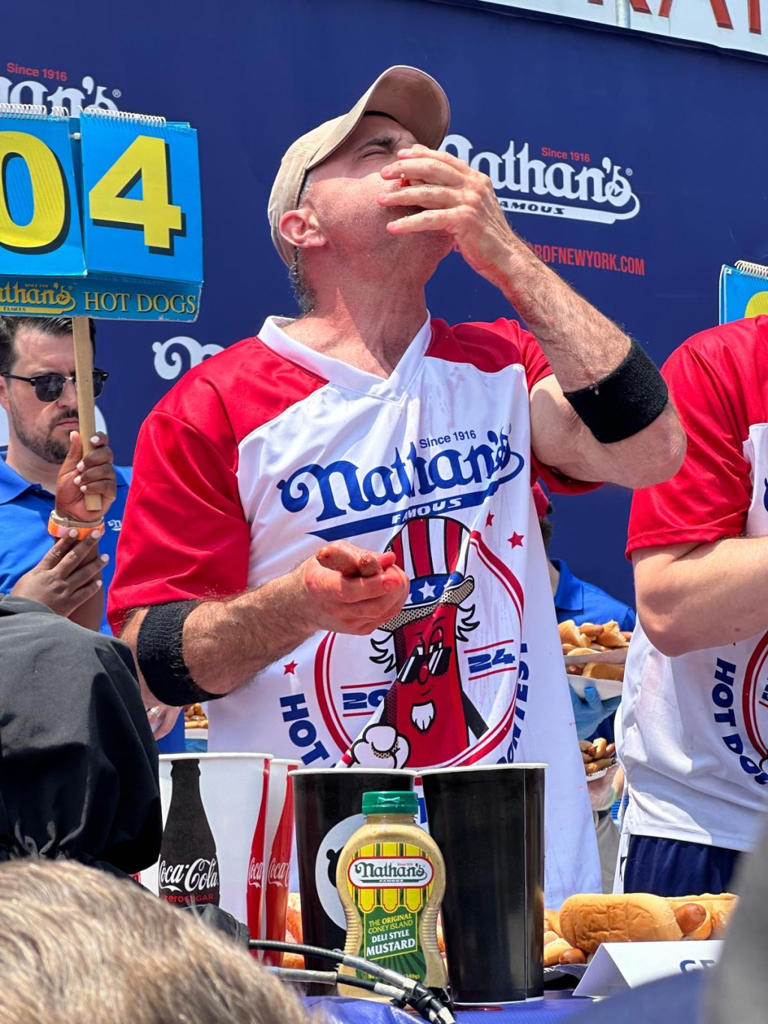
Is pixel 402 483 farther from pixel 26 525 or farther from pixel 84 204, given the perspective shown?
pixel 26 525

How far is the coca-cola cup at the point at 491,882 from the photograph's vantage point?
1303 mm

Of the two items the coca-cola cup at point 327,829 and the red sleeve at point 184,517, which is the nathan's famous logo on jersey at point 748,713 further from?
the coca-cola cup at point 327,829

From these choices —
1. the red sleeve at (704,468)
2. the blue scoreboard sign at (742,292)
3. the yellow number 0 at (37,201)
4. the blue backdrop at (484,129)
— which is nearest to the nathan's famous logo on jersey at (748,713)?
the red sleeve at (704,468)

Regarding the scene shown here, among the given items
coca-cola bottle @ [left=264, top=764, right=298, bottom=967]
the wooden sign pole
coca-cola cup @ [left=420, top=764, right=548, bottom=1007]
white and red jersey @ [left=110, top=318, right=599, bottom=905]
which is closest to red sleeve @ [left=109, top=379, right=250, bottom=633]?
white and red jersey @ [left=110, top=318, right=599, bottom=905]

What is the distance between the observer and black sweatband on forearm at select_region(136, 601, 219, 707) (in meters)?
1.87

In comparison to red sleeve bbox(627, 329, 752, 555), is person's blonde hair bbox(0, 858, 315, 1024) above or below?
below

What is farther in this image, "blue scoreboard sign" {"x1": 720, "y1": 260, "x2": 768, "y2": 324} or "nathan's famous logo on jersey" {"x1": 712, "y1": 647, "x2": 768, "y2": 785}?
"blue scoreboard sign" {"x1": 720, "y1": 260, "x2": 768, "y2": 324}

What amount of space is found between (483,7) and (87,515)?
6.66 feet

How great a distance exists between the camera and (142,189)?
84.9 inches

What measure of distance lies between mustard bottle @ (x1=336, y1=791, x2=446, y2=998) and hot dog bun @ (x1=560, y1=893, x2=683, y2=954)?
0.19 m

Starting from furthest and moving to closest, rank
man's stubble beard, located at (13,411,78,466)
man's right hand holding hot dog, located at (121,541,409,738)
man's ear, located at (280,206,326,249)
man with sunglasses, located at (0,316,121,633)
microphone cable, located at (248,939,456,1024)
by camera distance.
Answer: man's stubble beard, located at (13,411,78,466) < man with sunglasses, located at (0,316,121,633) < man's ear, located at (280,206,326,249) < man's right hand holding hot dog, located at (121,541,409,738) < microphone cable, located at (248,939,456,1024)

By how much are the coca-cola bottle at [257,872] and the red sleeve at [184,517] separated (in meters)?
0.61

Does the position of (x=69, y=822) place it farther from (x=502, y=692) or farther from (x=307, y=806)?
(x=502, y=692)

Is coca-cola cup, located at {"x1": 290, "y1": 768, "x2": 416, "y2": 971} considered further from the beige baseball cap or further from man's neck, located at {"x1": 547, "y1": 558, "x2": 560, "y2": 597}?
man's neck, located at {"x1": 547, "y1": 558, "x2": 560, "y2": 597}
